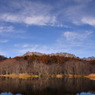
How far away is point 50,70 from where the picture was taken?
311ft

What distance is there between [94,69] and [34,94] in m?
86.4

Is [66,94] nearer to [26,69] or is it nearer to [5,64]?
[26,69]

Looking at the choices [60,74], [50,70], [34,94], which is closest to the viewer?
[34,94]

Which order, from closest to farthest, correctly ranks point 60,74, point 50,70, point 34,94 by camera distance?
1. point 34,94
2. point 50,70
3. point 60,74

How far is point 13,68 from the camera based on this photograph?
9694 cm

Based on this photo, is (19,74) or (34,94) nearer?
(34,94)

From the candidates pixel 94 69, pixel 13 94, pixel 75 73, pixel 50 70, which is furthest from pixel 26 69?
pixel 13 94

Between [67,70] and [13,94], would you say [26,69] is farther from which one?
[13,94]

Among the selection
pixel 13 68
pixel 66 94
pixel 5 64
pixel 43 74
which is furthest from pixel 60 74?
pixel 66 94

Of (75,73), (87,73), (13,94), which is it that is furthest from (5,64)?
(13,94)

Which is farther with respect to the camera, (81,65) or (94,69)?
(94,69)

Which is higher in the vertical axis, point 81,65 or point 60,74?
point 81,65

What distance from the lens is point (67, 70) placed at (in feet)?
322

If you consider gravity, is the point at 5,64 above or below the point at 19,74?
above
